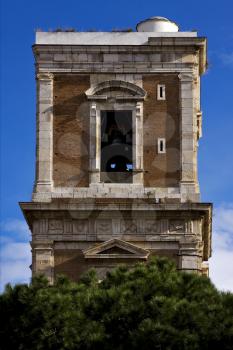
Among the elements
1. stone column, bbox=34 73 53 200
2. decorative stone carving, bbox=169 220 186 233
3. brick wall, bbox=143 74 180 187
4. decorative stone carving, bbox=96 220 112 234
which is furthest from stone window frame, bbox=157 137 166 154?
stone column, bbox=34 73 53 200

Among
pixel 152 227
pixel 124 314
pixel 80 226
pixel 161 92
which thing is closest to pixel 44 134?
pixel 80 226

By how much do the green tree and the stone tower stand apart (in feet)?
27.3

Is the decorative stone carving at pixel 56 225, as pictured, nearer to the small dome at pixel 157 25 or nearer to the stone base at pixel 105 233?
the stone base at pixel 105 233

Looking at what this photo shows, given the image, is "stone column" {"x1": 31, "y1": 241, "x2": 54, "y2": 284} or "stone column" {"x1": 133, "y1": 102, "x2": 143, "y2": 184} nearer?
"stone column" {"x1": 31, "y1": 241, "x2": 54, "y2": 284}

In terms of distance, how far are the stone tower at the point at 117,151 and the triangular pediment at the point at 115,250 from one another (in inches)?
1.3

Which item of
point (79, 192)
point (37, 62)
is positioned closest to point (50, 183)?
point (79, 192)

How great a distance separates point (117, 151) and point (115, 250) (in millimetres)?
4013

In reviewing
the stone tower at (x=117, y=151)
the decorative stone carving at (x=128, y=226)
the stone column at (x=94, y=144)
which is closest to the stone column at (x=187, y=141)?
the stone tower at (x=117, y=151)

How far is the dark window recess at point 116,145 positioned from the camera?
5272 centimetres

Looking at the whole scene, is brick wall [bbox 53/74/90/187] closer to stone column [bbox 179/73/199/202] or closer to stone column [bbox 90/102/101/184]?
stone column [bbox 90/102/101/184]

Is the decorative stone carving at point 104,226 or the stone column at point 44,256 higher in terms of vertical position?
the decorative stone carving at point 104,226

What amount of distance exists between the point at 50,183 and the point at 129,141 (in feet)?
10.9

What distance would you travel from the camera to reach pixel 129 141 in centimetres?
5341

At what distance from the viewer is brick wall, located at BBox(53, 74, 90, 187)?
5256 cm
